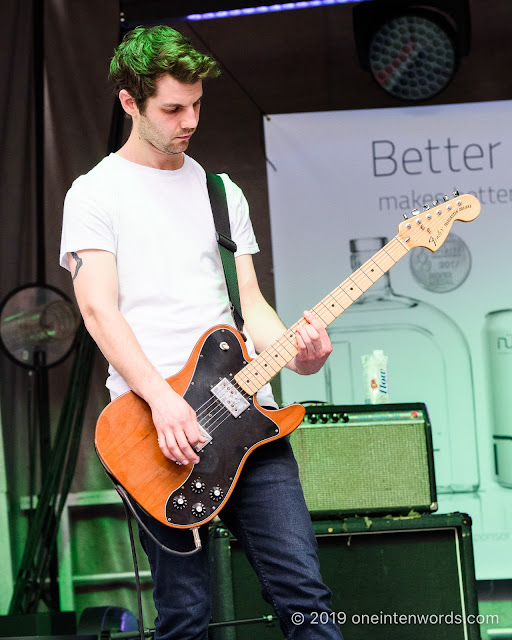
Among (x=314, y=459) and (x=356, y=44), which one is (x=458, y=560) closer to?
(x=314, y=459)

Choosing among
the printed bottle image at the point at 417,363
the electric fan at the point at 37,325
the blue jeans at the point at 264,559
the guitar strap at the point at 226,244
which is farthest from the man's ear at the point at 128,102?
the printed bottle image at the point at 417,363

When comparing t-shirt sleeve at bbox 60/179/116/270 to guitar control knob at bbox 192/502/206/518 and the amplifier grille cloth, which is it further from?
the amplifier grille cloth

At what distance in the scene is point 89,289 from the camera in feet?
6.84

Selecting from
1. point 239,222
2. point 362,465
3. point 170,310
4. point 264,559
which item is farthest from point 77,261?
point 362,465

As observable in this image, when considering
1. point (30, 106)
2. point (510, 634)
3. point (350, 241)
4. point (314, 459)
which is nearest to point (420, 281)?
point (350, 241)

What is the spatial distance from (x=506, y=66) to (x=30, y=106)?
7.04ft

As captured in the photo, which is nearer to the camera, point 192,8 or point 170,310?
point 170,310

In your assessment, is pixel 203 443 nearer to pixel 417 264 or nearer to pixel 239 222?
pixel 239 222

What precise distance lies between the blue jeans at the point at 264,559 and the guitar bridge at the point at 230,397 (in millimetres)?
117

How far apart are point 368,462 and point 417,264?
1148 millimetres

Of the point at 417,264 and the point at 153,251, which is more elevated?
the point at 417,264

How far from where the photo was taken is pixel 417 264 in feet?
12.9

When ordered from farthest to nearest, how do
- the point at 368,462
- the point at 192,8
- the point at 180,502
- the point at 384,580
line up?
the point at 192,8
the point at 368,462
the point at 384,580
the point at 180,502

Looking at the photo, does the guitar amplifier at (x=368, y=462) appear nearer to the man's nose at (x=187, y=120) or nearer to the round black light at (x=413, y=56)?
the man's nose at (x=187, y=120)
